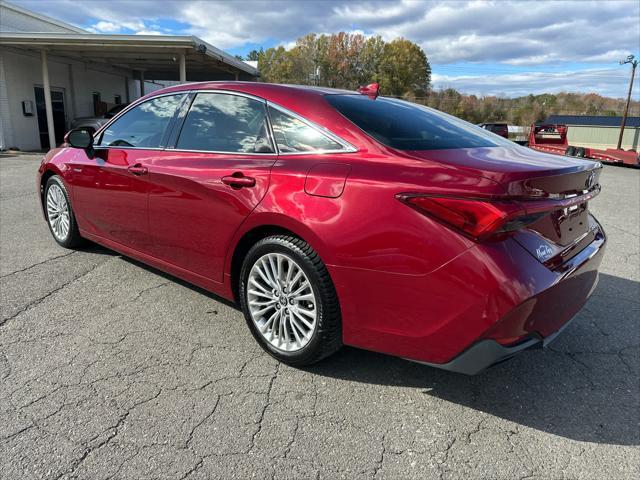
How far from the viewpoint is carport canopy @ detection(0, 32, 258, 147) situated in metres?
15.1

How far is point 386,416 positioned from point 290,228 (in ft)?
3.65

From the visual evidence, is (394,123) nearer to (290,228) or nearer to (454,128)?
(454,128)

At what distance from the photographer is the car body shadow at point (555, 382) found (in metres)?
2.47

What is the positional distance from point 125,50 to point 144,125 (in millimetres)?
15277

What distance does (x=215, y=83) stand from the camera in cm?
347

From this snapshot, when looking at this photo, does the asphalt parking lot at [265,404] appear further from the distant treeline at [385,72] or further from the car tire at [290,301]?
the distant treeline at [385,72]

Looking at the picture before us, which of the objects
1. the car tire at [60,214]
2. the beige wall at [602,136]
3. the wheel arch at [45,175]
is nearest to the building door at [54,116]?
the wheel arch at [45,175]

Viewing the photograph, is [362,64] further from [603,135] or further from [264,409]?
[264,409]

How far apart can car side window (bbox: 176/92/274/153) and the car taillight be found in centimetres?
116

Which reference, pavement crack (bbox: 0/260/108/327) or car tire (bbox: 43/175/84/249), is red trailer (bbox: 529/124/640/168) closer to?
car tire (bbox: 43/175/84/249)

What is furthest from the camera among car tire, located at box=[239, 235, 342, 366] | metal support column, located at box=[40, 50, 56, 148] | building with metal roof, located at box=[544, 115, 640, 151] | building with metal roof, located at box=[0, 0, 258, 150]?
building with metal roof, located at box=[544, 115, 640, 151]

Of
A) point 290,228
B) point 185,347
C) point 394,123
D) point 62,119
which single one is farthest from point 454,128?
point 62,119

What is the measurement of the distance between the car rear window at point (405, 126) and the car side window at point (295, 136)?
198 millimetres

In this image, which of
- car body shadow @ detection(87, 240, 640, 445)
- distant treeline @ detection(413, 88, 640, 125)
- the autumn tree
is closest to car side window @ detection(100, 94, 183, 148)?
car body shadow @ detection(87, 240, 640, 445)
